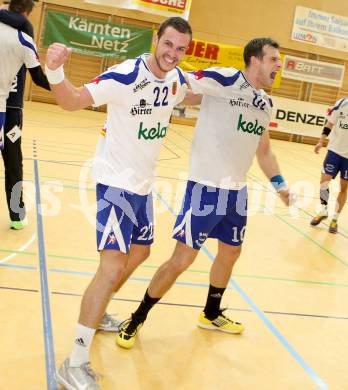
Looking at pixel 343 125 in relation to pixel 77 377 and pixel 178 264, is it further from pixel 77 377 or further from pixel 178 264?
pixel 77 377

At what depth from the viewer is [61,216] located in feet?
20.3

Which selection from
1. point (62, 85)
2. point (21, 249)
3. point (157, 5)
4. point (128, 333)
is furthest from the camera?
point (157, 5)

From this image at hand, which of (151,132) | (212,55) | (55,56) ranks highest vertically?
(212,55)

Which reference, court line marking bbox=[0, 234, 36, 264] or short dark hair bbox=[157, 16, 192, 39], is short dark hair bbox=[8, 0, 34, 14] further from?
court line marking bbox=[0, 234, 36, 264]

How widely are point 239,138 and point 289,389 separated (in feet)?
5.55

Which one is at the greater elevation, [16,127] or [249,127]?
[249,127]

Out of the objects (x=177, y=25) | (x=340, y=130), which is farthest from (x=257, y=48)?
(x=340, y=130)

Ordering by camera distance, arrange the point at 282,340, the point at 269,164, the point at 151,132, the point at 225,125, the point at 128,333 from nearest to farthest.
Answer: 1. the point at 151,132
2. the point at 128,333
3. the point at 225,125
4. the point at 282,340
5. the point at 269,164

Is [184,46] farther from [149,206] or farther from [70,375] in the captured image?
[70,375]

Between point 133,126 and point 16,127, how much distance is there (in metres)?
2.57

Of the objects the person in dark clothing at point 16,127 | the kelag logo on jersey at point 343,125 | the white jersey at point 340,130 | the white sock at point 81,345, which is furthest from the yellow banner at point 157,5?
the white sock at point 81,345

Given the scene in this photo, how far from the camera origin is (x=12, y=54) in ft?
15.3

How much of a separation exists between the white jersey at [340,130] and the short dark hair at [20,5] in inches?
183

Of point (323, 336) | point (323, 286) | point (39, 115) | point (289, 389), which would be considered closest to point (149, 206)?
point (289, 389)
